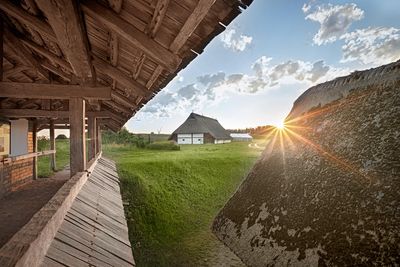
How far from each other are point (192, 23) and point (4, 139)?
34.5 feet

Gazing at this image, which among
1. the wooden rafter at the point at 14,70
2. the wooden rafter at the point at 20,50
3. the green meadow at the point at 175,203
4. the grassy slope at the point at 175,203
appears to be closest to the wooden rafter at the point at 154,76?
the wooden rafter at the point at 20,50

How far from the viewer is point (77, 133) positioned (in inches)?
215

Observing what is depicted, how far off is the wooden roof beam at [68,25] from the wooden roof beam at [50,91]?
1.18 metres

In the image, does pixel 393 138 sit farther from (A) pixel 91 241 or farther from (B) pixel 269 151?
(A) pixel 91 241

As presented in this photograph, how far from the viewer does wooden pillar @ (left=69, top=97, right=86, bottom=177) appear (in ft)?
17.6

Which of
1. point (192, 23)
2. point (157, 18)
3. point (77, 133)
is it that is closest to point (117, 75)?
point (77, 133)

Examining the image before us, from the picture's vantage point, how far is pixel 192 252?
476 inches

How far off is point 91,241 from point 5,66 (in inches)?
→ 245

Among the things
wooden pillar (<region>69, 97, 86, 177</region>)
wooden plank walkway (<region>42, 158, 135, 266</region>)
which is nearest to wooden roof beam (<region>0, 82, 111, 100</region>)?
wooden pillar (<region>69, 97, 86, 177</region>)

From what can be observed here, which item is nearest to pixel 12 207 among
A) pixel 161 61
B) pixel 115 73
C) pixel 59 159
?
pixel 115 73

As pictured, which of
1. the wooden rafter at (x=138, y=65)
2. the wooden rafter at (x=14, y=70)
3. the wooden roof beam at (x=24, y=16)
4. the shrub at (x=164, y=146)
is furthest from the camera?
the shrub at (x=164, y=146)

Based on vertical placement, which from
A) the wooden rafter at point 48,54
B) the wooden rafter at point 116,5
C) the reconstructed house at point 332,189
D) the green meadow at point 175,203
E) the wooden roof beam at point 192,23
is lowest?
the green meadow at point 175,203

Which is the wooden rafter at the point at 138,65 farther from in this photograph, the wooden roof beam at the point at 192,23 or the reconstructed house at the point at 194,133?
the reconstructed house at the point at 194,133

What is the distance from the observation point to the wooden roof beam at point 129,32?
3.12 metres
